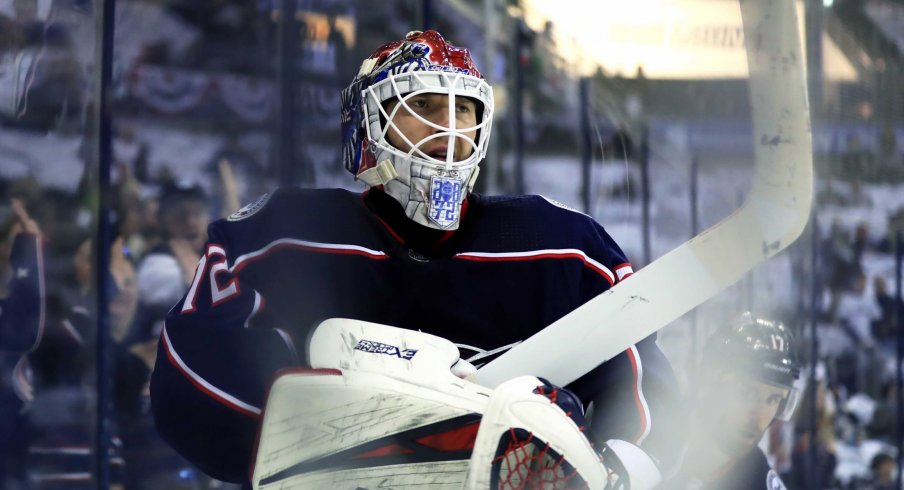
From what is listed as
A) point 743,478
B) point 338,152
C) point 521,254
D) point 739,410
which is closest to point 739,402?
point 739,410

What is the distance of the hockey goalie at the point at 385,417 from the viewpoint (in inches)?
53.8

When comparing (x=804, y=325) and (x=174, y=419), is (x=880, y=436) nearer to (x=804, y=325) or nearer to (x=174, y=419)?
(x=804, y=325)

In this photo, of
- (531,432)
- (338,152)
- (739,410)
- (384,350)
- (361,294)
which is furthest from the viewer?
(739,410)

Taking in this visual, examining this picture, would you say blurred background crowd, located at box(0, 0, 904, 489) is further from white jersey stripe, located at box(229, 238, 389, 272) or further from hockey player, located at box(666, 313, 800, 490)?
white jersey stripe, located at box(229, 238, 389, 272)

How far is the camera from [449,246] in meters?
1.66

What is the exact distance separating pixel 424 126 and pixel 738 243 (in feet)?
1.60

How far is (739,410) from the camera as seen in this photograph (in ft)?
9.23

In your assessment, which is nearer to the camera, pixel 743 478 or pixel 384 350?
pixel 384 350

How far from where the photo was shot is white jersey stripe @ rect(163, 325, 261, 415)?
1.47 metres

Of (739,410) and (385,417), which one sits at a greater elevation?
(385,417)

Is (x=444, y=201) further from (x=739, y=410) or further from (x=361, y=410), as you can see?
(x=739, y=410)

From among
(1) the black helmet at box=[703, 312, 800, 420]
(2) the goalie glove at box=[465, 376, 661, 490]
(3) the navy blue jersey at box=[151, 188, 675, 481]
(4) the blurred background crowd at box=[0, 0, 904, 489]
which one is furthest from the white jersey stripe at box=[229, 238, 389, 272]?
(1) the black helmet at box=[703, 312, 800, 420]

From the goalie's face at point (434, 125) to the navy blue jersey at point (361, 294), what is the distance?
10cm

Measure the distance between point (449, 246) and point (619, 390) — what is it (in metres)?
0.29
